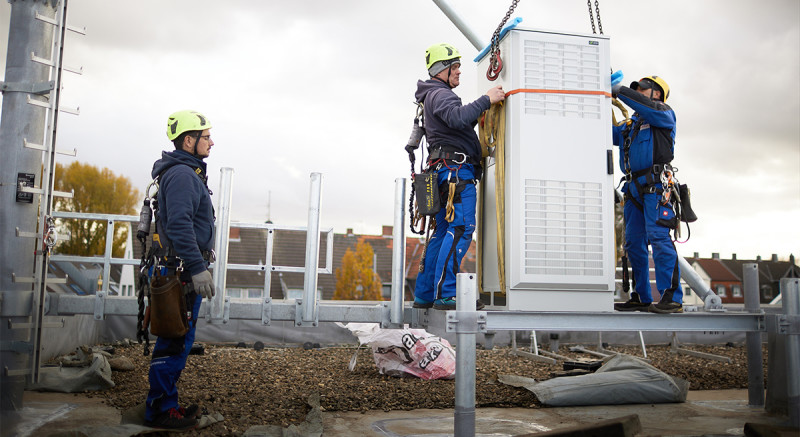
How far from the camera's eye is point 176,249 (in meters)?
4.18

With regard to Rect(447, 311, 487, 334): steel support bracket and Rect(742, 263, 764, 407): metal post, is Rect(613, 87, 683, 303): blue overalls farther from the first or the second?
Rect(447, 311, 487, 334): steel support bracket

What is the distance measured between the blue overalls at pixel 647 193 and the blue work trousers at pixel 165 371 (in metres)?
3.70

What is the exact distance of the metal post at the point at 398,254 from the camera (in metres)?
5.48

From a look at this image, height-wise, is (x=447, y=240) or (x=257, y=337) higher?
(x=447, y=240)

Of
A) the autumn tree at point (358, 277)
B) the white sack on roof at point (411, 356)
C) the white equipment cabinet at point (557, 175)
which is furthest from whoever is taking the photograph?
the autumn tree at point (358, 277)

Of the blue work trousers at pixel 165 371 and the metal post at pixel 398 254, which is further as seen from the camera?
the metal post at pixel 398 254

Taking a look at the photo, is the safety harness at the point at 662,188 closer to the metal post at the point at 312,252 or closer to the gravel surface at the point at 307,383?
the gravel surface at the point at 307,383

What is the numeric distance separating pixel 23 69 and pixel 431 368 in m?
4.94

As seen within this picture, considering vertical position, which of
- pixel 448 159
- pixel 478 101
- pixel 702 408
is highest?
pixel 478 101

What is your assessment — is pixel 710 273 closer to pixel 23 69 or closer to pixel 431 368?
pixel 431 368

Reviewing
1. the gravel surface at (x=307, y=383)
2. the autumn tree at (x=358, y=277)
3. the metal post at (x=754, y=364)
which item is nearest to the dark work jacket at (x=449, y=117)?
the gravel surface at (x=307, y=383)

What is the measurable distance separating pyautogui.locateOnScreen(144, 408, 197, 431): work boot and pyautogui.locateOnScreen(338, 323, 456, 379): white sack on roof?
2.79 meters

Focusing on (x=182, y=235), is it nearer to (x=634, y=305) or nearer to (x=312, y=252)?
(x=312, y=252)

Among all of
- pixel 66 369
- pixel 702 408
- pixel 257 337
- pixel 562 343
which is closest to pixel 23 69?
pixel 66 369
